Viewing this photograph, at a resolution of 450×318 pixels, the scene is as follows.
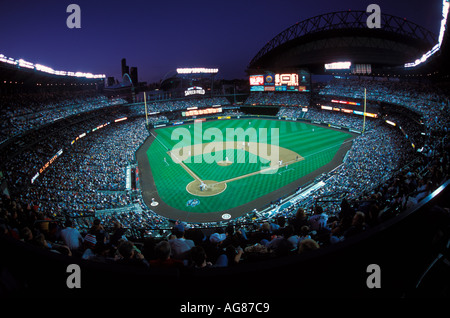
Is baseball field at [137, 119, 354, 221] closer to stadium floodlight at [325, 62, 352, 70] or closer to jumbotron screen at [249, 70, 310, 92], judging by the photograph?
jumbotron screen at [249, 70, 310, 92]

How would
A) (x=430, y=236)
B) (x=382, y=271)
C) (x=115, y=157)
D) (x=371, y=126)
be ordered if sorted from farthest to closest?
1. (x=371, y=126)
2. (x=115, y=157)
3. (x=430, y=236)
4. (x=382, y=271)

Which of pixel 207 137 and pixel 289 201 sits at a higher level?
pixel 207 137

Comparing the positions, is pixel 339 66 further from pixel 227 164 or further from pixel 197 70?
pixel 227 164

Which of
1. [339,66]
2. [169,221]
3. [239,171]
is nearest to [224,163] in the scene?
[239,171]

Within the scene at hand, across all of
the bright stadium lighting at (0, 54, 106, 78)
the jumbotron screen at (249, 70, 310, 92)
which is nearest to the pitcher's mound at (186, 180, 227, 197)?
the bright stadium lighting at (0, 54, 106, 78)
